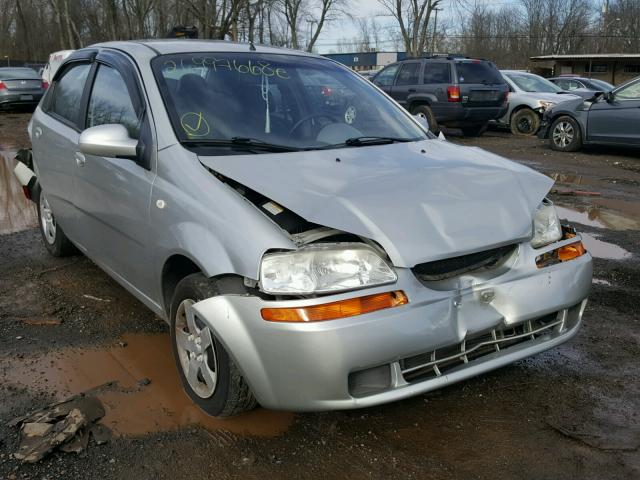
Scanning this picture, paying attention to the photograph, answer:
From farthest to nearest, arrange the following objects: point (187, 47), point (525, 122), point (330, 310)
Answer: point (525, 122)
point (187, 47)
point (330, 310)

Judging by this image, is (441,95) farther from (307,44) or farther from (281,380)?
(307,44)

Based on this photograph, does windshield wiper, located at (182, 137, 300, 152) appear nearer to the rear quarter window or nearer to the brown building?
the rear quarter window

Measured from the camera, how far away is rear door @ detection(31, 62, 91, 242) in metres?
4.14

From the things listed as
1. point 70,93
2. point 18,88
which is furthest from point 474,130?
point 18,88

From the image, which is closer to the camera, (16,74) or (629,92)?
(629,92)

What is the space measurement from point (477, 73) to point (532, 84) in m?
2.58

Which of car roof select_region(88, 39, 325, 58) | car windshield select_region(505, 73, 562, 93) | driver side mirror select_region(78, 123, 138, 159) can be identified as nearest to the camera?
driver side mirror select_region(78, 123, 138, 159)

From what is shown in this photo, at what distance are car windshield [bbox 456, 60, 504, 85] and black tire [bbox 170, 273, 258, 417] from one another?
1252 centimetres

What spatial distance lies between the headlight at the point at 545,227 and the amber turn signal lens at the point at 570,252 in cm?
6

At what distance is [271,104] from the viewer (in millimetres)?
3512

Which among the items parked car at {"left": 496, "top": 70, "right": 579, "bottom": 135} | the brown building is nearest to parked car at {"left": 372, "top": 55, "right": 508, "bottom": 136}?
parked car at {"left": 496, "top": 70, "right": 579, "bottom": 135}

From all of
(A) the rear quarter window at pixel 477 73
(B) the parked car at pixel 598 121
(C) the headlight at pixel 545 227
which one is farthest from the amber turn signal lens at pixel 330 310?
(A) the rear quarter window at pixel 477 73

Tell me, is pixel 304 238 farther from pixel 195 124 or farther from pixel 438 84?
pixel 438 84

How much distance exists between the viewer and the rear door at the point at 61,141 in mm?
4137
